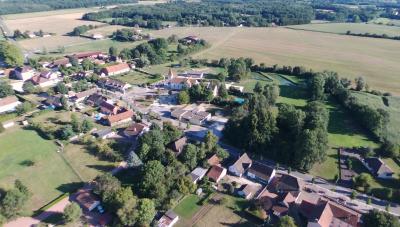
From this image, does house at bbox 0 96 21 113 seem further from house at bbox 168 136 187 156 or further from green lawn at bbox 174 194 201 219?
green lawn at bbox 174 194 201 219

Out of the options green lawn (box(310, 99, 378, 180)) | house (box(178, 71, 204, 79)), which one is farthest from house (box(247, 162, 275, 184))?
house (box(178, 71, 204, 79))

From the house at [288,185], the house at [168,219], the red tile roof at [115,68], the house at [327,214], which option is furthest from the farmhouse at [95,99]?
the house at [327,214]

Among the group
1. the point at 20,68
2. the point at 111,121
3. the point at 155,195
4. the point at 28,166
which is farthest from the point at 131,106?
the point at 20,68

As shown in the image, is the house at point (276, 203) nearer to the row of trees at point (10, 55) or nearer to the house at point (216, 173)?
the house at point (216, 173)

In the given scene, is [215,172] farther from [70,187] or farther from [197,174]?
[70,187]

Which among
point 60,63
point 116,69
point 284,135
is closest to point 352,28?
point 116,69

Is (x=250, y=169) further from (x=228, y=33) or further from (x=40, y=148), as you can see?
(x=228, y=33)
